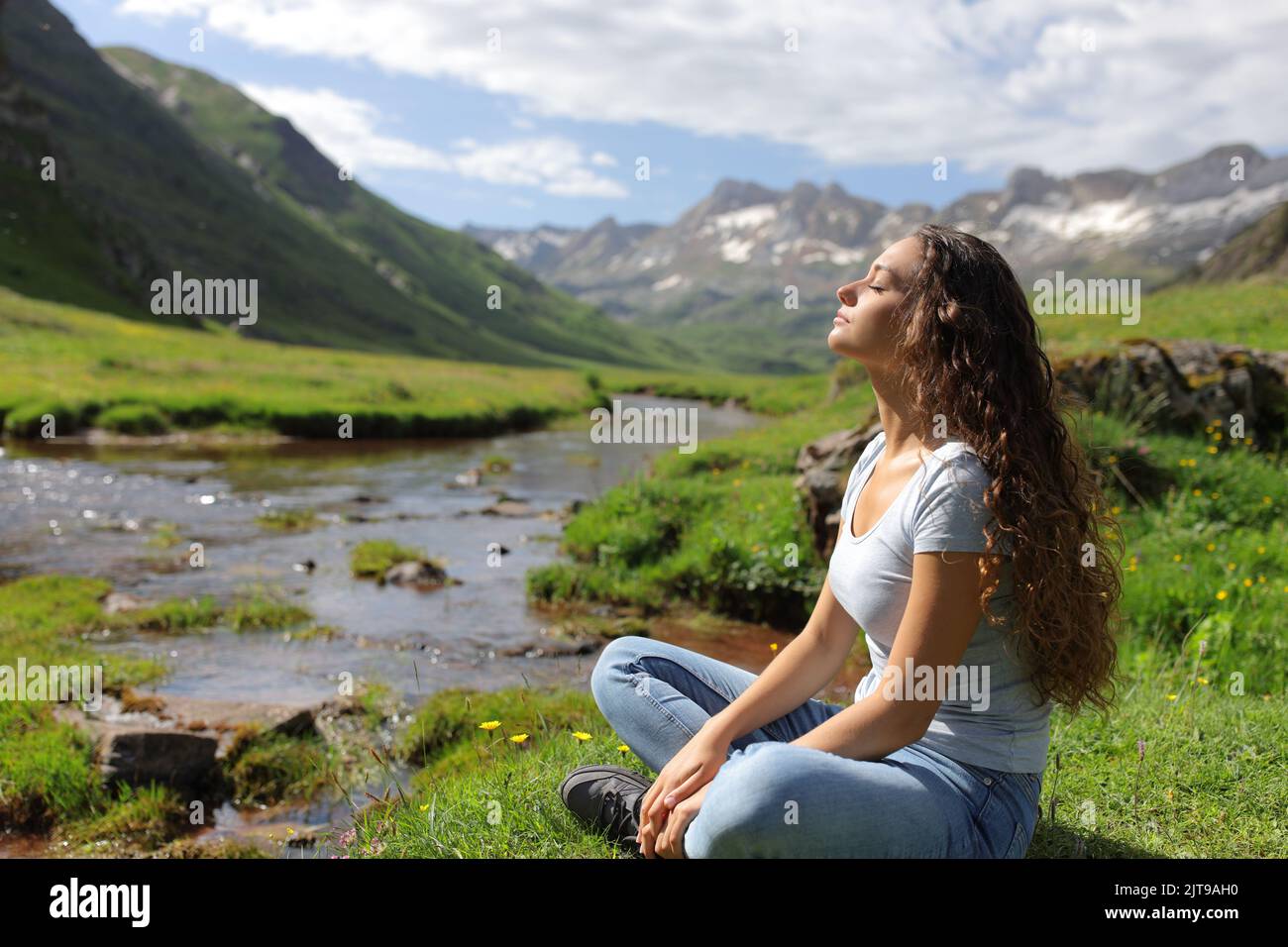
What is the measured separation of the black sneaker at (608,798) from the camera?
4824mm

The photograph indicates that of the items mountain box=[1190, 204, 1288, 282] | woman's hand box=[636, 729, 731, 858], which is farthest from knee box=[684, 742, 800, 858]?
mountain box=[1190, 204, 1288, 282]

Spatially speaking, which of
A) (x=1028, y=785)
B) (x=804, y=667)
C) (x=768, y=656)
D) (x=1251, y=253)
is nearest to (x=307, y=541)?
(x=768, y=656)

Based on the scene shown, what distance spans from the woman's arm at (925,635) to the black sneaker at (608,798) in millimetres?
1366

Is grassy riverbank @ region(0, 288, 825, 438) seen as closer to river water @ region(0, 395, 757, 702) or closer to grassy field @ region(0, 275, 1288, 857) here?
river water @ region(0, 395, 757, 702)

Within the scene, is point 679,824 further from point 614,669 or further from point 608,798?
point 614,669

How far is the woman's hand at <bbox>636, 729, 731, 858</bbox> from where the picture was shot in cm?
418

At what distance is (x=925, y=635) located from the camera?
12.5ft

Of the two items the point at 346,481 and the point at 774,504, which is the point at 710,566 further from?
the point at 346,481

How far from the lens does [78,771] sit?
26.4ft

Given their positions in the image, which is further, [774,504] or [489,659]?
[774,504]

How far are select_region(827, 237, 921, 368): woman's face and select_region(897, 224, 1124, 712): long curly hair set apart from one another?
5 centimetres

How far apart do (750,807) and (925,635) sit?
37.1 inches

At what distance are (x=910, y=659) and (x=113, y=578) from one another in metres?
15.6
